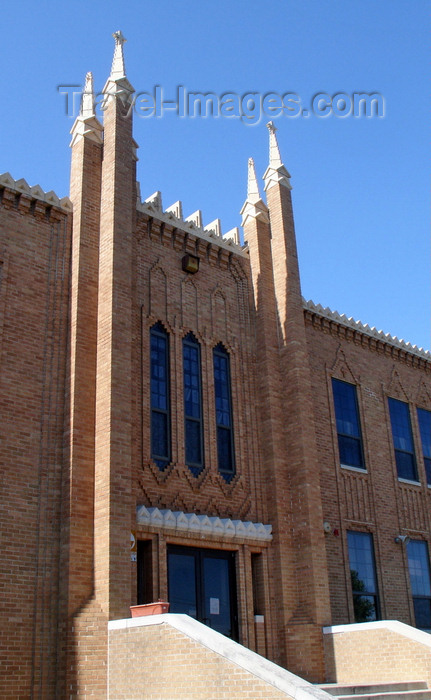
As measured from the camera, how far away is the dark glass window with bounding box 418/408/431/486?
69.4 feet

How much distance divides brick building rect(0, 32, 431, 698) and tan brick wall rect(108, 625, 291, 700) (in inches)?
15.7

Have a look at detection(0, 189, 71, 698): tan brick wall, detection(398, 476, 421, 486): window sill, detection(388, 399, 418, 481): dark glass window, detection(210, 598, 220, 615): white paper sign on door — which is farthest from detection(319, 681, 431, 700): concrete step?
detection(388, 399, 418, 481): dark glass window

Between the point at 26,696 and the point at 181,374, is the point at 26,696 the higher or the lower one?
the lower one

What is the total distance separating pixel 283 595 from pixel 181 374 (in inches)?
186

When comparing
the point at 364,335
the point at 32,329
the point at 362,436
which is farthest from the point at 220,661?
the point at 364,335

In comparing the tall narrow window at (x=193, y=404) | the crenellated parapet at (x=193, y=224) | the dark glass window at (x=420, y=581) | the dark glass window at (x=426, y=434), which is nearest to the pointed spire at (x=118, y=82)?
the crenellated parapet at (x=193, y=224)

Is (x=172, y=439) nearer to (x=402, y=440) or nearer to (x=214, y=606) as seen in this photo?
(x=214, y=606)

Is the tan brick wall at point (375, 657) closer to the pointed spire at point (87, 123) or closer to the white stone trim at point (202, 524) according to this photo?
the white stone trim at point (202, 524)

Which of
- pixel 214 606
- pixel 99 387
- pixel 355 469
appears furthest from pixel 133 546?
pixel 355 469

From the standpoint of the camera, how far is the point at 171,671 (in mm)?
10227

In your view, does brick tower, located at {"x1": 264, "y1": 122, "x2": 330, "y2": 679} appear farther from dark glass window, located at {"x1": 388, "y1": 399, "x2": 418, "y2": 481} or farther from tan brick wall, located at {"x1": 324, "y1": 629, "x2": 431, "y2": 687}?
dark glass window, located at {"x1": 388, "y1": 399, "x2": 418, "y2": 481}

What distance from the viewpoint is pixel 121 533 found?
12148 mm

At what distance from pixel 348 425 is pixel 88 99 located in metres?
9.73

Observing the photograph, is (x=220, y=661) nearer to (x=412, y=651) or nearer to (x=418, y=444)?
(x=412, y=651)
